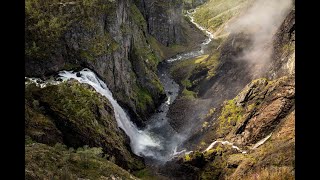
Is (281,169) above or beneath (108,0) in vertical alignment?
beneath

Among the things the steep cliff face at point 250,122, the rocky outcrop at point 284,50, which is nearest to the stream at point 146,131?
the steep cliff face at point 250,122

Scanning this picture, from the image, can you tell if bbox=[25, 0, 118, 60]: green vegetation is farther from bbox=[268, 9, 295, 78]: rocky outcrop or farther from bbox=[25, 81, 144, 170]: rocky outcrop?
bbox=[268, 9, 295, 78]: rocky outcrop

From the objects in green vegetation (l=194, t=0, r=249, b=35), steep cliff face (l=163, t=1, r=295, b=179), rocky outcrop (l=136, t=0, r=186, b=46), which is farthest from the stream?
green vegetation (l=194, t=0, r=249, b=35)

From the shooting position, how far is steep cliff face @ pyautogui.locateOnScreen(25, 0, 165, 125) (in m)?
34.6

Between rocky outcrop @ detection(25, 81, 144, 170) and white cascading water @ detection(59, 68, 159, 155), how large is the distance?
213 centimetres

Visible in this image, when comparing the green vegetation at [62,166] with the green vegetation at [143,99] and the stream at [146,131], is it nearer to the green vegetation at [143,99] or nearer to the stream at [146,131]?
the stream at [146,131]

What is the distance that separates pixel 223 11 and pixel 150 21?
162 feet

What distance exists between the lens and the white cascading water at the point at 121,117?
37.0 meters

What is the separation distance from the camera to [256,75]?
47094 mm

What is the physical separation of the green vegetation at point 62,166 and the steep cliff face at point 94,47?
16977 millimetres

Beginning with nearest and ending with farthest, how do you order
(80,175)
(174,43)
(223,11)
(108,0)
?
(80,175) → (108,0) → (174,43) → (223,11)

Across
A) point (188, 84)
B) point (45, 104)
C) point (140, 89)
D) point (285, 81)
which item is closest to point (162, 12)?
point (188, 84)
